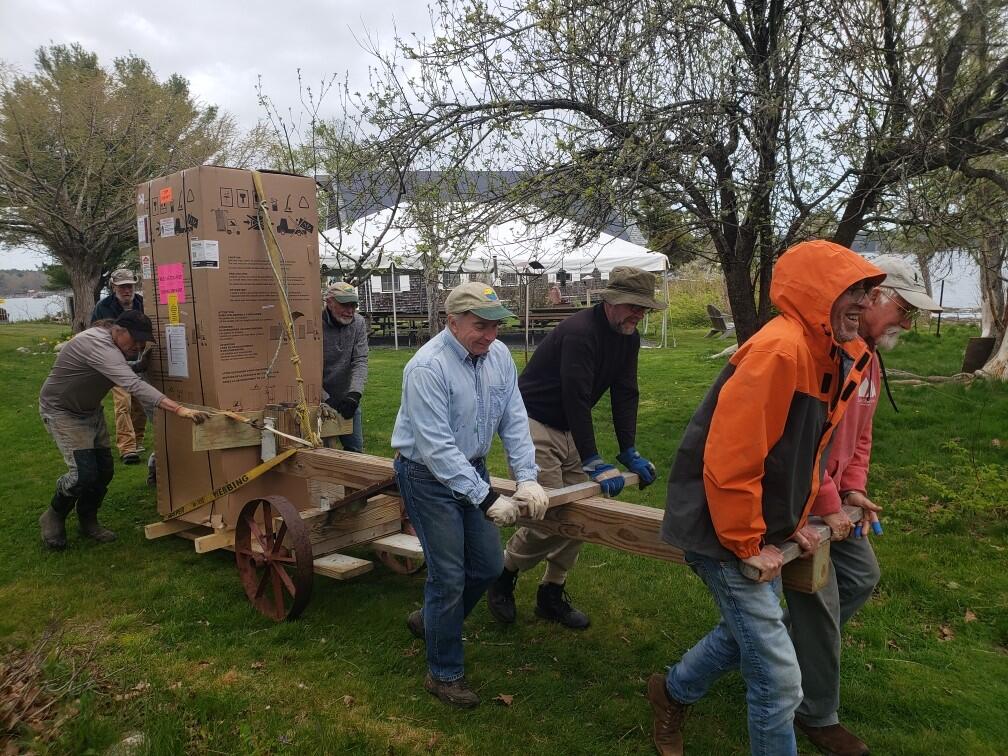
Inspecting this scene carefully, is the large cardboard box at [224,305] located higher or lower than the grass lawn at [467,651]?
higher

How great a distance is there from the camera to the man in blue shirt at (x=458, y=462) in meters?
3.19

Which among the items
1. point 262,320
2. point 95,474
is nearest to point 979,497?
point 262,320

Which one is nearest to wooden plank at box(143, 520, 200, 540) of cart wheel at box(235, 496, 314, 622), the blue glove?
cart wheel at box(235, 496, 314, 622)

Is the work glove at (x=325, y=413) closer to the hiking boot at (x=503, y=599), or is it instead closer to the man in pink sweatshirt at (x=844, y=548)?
the hiking boot at (x=503, y=599)

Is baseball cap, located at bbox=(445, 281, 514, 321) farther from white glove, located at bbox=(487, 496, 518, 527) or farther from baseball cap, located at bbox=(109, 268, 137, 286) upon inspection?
baseball cap, located at bbox=(109, 268, 137, 286)

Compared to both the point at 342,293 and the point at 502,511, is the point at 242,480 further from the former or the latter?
the point at 502,511

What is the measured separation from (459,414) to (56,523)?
400 centimetres

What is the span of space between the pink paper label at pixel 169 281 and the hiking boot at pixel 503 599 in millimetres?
2695

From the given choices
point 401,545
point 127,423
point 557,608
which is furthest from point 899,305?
point 127,423

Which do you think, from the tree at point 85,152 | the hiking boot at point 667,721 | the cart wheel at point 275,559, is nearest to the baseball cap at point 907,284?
the hiking boot at point 667,721

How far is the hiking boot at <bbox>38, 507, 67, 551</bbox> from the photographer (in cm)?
557

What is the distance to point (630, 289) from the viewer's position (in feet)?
12.4

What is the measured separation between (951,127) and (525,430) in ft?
14.9

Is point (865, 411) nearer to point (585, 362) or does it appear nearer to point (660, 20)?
point (585, 362)
